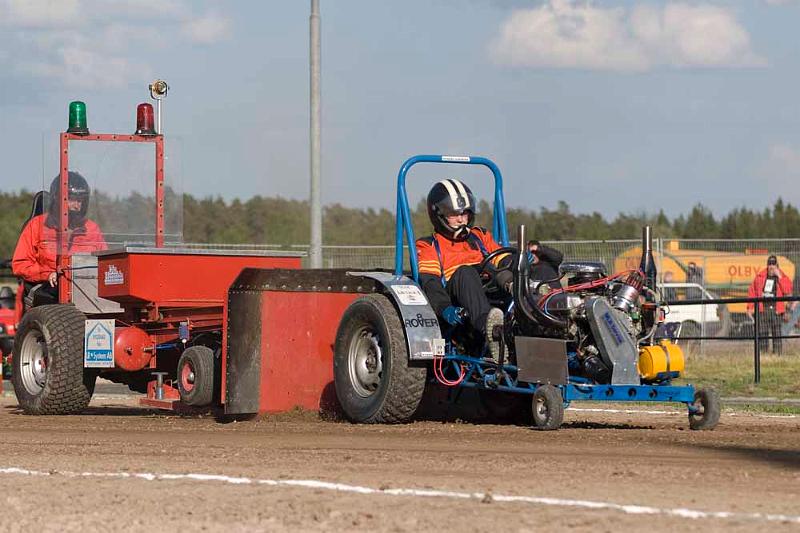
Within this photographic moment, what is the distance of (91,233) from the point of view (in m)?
13.3

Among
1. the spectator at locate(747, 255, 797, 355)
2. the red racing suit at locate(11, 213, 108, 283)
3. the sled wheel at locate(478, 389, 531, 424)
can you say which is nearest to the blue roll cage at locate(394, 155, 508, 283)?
the sled wheel at locate(478, 389, 531, 424)

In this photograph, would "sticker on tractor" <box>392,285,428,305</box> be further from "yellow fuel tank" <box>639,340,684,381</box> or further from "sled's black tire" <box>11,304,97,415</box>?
"sled's black tire" <box>11,304,97,415</box>

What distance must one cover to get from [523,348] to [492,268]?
1.01 metres

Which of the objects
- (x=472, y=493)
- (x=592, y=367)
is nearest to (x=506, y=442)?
(x=592, y=367)

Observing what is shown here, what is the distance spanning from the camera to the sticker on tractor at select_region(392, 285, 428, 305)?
10234 mm

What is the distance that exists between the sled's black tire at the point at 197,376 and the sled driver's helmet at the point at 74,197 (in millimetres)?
2400

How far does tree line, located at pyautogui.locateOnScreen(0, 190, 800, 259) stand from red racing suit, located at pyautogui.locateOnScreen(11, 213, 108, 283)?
2561 cm

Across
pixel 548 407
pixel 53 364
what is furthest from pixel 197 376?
pixel 548 407

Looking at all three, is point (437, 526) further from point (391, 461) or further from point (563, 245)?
point (563, 245)

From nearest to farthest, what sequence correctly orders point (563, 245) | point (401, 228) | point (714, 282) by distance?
point (401, 228)
point (563, 245)
point (714, 282)

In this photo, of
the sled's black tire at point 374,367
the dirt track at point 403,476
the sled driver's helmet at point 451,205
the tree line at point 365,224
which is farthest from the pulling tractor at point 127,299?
the tree line at point 365,224

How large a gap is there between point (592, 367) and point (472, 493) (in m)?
3.14

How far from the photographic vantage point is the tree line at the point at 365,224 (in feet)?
143

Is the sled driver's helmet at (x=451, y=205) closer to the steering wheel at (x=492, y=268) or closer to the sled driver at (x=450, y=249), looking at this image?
the sled driver at (x=450, y=249)
